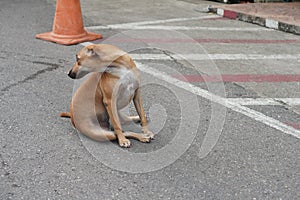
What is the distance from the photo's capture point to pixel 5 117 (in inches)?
157

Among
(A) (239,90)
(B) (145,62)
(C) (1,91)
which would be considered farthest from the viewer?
(B) (145,62)

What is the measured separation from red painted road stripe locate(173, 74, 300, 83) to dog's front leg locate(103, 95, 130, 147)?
73.7 inches

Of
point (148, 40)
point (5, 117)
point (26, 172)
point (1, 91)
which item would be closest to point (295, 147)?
point (26, 172)

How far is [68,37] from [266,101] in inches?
129

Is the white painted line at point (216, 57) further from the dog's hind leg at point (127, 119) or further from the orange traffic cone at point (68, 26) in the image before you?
the dog's hind leg at point (127, 119)

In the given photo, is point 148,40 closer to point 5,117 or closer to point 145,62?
point 145,62

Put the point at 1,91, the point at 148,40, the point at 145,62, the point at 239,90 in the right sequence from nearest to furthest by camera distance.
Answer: the point at 1,91 → the point at 239,90 → the point at 145,62 → the point at 148,40

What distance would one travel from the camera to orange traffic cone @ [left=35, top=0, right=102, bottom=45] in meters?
6.59

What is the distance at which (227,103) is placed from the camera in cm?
452

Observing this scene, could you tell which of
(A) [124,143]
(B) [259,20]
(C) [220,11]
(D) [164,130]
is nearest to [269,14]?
(B) [259,20]

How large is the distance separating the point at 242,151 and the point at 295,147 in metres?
0.47

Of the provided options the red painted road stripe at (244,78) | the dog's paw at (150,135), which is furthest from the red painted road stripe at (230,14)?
the dog's paw at (150,135)

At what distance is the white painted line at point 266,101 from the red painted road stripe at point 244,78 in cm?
61

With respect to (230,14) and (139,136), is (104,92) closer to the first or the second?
(139,136)
